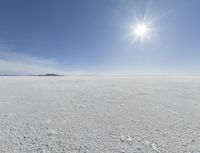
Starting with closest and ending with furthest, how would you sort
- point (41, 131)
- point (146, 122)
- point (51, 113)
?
1. point (41, 131)
2. point (146, 122)
3. point (51, 113)

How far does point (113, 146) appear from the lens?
6.21 ft

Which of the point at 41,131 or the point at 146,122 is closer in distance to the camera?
the point at 41,131

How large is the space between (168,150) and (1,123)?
2.93 m

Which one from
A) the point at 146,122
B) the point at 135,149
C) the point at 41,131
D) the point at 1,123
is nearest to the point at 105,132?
the point at 135,149

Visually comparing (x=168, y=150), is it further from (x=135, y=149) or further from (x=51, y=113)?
(x=51, y=113)

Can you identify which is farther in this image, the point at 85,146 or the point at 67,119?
the point at 67,119

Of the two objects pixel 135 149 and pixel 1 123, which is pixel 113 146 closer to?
pixel 135 149

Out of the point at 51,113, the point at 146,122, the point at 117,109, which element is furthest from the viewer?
the point at 117,109

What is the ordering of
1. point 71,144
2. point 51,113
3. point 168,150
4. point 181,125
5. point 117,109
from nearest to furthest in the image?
1. point 168,150
2. point 71,144
3. point 181,125
4. point 51,113
5. point 117,109

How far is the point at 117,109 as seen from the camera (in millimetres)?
3477

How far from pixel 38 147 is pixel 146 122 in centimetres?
196

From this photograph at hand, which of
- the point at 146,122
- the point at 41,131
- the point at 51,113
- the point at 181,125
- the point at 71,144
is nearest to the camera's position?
the point at 71,144

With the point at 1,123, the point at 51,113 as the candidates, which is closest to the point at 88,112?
the point at 51,113

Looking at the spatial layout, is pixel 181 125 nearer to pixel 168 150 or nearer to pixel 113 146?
pixel 168 150
